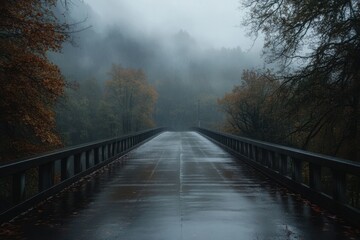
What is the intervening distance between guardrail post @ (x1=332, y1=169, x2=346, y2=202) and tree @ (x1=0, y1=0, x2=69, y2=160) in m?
11.4

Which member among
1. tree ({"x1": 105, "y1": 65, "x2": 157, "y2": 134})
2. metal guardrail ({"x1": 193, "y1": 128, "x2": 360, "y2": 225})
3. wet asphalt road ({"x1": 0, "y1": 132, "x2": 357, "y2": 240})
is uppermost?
tree ({"x1": 105, "y1": 65, "x2": 157, "y2": 134})

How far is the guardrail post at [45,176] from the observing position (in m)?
10.8

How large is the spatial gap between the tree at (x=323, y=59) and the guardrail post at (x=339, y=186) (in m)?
8.37

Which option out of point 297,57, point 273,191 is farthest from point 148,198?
point 297,57

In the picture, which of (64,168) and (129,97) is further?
(129,97)

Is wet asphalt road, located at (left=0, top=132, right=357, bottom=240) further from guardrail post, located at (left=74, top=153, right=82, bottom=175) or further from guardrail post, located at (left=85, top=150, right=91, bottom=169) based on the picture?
guardrail post, located at (left=85, top=150, right=91, bottom=169)

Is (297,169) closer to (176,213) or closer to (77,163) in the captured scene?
(176,213)

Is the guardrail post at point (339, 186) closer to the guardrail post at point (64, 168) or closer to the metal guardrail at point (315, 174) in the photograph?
the metal guardrail at point (315, 174)

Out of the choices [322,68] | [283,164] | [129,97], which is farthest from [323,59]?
[129,97]

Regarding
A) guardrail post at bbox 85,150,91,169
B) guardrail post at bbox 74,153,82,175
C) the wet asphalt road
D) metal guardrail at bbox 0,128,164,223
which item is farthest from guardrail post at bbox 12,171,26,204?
guardrail post at bbox 85,150,91,169

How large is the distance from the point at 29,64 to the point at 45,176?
7732 mm

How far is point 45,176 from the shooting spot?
1095 cm

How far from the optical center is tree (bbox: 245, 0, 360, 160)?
16500mm

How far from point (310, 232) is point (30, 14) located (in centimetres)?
1402
